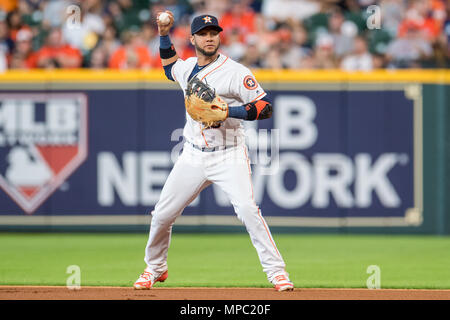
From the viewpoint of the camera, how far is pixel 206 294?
6484 millimetres

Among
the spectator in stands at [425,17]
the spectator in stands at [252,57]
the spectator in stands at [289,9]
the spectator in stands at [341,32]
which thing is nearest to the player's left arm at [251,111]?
the spectator in stands at [252,57]

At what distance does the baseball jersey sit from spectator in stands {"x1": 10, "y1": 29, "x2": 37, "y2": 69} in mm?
6550

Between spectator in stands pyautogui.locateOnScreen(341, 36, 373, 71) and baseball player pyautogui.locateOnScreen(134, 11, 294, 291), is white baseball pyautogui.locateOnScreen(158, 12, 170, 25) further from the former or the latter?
spectator in stands pyautogui.locateOnScreen(341, 36, 373, 71)

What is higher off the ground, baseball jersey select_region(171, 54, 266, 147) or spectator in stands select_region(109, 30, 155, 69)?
spectator in stands select_region(109, 30, 155, 69)

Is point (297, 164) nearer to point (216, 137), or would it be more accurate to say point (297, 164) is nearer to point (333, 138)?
point (333, 138)

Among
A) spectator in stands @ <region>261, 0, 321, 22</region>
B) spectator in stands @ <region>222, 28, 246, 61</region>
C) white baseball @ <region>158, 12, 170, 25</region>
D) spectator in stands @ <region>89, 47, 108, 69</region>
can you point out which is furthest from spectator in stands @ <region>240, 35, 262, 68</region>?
white baseball @ <region>158, 12, 170, 25</region>

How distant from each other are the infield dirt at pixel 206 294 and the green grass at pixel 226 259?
0.41m

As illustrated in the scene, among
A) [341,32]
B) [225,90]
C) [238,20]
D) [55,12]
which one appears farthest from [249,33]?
[225,90]

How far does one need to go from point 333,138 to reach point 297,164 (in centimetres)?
66

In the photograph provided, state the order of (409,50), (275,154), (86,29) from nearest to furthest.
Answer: (275,154) → (409,50) → (86,29)

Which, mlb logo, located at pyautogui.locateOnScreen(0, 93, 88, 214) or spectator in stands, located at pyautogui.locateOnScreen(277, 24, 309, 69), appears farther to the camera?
spectator in stands, located at pyautogui.locateOnScreen(277, 24, 309, 69)

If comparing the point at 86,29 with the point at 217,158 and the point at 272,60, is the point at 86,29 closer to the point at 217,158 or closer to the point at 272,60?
the point at 272,60

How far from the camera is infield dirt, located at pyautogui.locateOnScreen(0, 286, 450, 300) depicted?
6.21m

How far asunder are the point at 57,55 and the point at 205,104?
269 inches
